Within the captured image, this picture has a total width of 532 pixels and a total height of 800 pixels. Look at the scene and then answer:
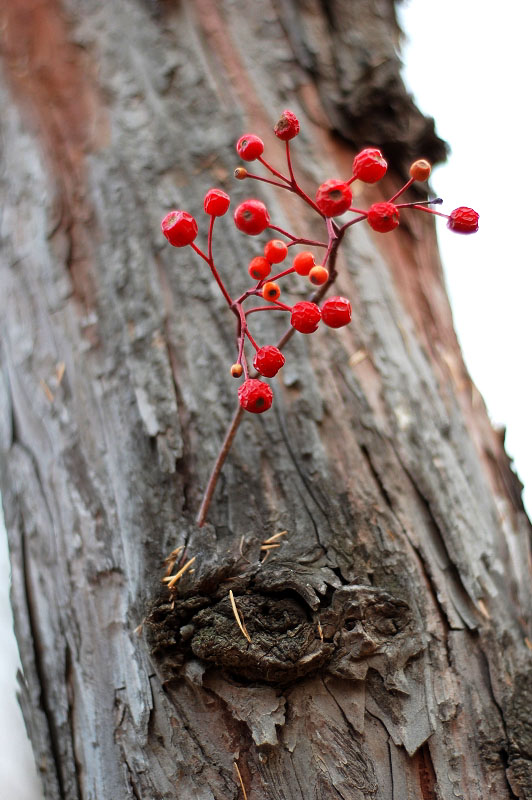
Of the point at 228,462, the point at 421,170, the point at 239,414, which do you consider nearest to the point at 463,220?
the point at 421,170

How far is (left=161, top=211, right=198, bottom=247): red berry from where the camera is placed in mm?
606

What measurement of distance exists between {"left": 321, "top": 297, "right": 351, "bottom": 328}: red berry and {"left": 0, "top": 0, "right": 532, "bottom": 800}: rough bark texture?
30 cm

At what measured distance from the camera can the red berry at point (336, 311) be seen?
588 millimetres

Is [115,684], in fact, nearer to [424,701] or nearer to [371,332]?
[424,701]

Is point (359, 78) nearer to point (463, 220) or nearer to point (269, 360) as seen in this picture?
point (463, 220)

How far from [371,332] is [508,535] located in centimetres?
38

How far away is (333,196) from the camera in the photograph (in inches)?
22.6

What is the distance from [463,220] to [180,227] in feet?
0.89

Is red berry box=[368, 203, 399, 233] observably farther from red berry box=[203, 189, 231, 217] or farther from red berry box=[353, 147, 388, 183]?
red berry box=[203, 189, 231, 217]

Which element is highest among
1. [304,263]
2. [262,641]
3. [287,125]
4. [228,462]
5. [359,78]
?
[359,78]

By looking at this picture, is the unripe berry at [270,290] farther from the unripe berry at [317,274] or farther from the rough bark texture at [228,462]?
the rough bark texture at [228,462]

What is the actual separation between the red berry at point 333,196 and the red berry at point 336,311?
0.08m

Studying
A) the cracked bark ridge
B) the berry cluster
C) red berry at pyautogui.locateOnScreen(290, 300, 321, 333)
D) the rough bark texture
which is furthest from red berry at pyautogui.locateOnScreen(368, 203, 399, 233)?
the cracked bark ridge

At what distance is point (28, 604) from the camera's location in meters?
0.95
